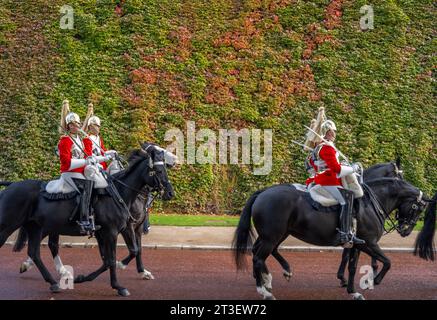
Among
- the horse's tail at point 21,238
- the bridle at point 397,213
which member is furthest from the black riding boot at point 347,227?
the horse's tail at point 21,238

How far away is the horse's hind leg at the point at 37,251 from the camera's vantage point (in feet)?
33.0

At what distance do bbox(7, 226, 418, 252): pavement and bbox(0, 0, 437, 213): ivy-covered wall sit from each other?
3.81m

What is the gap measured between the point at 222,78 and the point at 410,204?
1286cm

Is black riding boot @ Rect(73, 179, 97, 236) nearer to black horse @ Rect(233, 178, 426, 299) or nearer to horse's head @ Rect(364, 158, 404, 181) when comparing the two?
black horse @ Rect(233, 178, 426, 299)

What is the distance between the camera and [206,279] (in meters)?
11.0

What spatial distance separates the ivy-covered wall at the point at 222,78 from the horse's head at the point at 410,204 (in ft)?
31.5

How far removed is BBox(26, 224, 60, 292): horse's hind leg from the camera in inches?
396

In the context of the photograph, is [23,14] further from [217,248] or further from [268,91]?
[217,248]

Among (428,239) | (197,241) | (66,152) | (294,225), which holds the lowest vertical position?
(197,241)

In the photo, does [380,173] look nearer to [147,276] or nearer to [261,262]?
[261,262]

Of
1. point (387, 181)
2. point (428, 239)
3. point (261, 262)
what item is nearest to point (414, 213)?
point (428, 239)

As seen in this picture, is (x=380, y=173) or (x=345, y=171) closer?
(x=345, y=171)

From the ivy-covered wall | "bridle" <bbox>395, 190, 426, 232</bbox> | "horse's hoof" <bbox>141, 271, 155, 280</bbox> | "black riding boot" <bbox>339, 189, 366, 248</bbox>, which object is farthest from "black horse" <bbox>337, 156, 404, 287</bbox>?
the ivy-covered wall

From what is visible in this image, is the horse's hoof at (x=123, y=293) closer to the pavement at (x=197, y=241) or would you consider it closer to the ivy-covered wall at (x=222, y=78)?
the pavement at (x=197, y=241)
